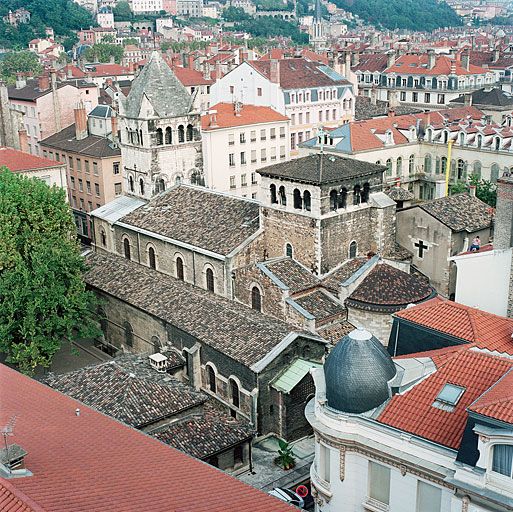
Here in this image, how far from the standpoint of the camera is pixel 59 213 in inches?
1829

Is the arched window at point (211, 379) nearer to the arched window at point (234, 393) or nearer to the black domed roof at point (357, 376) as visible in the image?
the arched window at point (234, 393)

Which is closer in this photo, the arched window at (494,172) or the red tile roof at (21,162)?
the red tile roof at (21,162)

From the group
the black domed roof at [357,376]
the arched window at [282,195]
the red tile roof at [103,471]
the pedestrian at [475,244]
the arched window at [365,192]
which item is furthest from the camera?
the pedestrian at [475,244]

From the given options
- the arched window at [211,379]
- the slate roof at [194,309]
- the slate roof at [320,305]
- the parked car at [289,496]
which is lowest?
the parked car at [289,496]

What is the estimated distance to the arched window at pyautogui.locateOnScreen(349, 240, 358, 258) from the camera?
43.4 meters

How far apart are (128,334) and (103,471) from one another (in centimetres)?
2788

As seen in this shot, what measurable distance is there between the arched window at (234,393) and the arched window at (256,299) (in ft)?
18.7

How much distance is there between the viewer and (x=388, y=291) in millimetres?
39469

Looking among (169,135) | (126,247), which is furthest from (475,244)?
(126,247)

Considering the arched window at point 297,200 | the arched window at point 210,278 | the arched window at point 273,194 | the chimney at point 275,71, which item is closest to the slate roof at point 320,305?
the arched window at point 297,200

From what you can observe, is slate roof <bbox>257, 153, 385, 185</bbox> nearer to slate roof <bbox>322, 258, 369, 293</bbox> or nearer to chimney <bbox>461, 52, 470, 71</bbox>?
slate roof <bbox>322, 258, 369, 293</bbox>

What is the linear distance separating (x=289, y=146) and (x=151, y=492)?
65724 mm

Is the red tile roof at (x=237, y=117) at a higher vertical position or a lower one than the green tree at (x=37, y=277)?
higher

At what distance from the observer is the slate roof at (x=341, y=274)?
1628 inches
